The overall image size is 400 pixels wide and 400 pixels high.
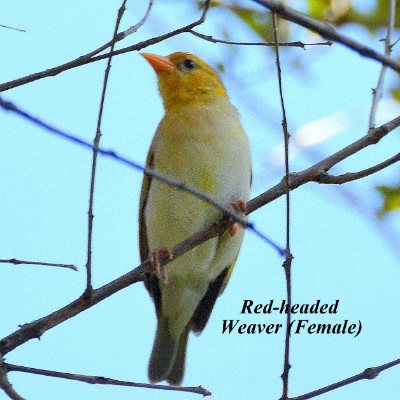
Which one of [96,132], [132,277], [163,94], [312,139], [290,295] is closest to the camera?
[290,295]

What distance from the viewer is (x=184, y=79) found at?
18.0ft

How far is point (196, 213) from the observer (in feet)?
15.4

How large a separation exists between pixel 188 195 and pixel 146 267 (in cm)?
93

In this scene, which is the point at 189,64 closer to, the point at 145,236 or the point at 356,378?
the point at 145,236

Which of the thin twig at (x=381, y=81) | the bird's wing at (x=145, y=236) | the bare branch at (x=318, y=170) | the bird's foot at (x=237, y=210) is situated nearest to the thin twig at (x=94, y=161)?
the bare branch at (x=318, y=170)

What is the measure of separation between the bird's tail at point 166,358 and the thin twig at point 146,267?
1372mm

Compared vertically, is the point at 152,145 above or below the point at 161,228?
above

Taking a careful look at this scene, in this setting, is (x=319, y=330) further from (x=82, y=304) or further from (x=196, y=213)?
(x=82, y=304)

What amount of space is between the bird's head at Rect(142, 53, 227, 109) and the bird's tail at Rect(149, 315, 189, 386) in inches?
61.3

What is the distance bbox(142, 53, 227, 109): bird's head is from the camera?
5.36m

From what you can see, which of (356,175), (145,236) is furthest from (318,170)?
(145,236)

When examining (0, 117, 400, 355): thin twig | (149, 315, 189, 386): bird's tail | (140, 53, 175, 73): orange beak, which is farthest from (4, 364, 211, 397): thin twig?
(140, 53, 175, 73): orange beak

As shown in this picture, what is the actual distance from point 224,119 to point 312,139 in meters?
1.17

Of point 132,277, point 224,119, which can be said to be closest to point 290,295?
point 132,277
